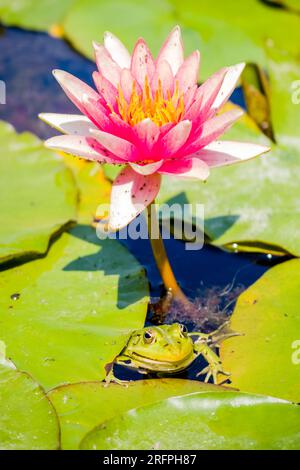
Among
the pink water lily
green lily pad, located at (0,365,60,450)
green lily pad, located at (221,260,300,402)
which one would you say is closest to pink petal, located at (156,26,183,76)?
the pink water lily

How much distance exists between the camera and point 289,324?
2904 mm

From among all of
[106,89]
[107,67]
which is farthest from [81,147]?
[107,67]

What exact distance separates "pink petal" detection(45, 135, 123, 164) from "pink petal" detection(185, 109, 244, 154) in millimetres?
340

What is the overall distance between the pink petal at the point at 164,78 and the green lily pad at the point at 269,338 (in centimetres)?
112

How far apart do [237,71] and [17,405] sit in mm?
1793

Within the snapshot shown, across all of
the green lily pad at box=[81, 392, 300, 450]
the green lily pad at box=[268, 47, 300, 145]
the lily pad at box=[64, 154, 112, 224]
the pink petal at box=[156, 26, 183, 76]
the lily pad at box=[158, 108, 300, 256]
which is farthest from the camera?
the green lily pad at box=[268, 47, 300, 145]

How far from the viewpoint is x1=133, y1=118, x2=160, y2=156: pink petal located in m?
2.42

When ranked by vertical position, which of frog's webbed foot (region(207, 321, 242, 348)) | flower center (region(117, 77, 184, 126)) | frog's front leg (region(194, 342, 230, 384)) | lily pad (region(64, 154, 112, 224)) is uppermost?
flower center (region(117, 77, 184, 126))

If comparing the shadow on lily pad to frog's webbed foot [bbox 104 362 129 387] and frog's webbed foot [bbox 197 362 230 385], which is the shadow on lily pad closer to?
frog's webbed foot [bbox 104 362 129 387]

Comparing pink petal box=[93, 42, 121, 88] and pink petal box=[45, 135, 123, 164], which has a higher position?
pink petal box=[93, 42, 121, 88]

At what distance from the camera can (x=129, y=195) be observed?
2650mm

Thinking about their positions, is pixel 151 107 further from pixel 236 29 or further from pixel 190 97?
pixel 236 29

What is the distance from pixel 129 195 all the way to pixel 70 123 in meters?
0.48

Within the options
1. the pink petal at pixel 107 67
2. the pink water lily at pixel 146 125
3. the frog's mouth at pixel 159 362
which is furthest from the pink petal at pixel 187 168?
the frog's mouth at pixel 159 362
